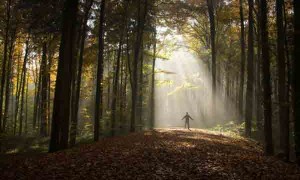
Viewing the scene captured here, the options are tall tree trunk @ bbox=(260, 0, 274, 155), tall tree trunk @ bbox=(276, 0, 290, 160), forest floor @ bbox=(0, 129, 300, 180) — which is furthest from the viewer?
tall tree trunk @ bbox=(276, 0, 290, 160)

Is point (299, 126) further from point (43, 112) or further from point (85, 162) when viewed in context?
point (43, 112)

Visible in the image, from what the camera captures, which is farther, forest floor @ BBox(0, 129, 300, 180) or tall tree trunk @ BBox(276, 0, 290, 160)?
tall tree trunk @ BBox(276, 0, 290, 160)

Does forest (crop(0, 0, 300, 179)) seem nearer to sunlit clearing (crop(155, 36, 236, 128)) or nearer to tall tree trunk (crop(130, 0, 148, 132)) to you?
tall tree trunk (crop(130, 0, 148, 132))

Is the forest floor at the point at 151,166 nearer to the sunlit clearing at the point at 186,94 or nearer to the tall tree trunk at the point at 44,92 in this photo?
the tall tree trunk at the point at 44,92

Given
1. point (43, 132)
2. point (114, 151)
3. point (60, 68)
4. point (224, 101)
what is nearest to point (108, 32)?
point (43, 132)

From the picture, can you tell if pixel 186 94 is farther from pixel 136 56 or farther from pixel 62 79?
pixel 62 79

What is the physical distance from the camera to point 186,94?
5903 centimetres

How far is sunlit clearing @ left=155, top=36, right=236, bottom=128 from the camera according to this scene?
35469 mm

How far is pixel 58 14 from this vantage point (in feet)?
51.7

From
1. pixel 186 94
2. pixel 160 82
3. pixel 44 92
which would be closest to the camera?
pixel 44 92

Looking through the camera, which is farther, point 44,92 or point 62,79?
point 44,92

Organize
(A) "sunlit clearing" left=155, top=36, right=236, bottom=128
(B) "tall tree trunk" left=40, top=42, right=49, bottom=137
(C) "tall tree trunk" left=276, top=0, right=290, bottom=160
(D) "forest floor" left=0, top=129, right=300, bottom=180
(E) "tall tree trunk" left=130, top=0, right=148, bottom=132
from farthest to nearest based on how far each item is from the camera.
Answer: (A) "sunlit clearing" left=155, top=36, right=236, bottom=128 < (B) "tall tree trunk" left=40, top=42, right=49, bottom=137 < (E) "tall tree trunk" left=130, top=0, right=148, bottom=132 < (C) "tall tree trunk" left=276, top=0, right=290, bottom=160 < (D) "forest floor" left=0, top=129, right=300, bottom=180

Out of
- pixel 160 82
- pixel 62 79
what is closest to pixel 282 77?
pixel 62 79

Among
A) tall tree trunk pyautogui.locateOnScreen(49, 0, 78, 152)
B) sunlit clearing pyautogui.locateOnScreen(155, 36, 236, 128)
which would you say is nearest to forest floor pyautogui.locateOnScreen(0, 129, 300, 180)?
tall tree trunk pyautogui.locateOnScreen(49, 0, 78, 152)
